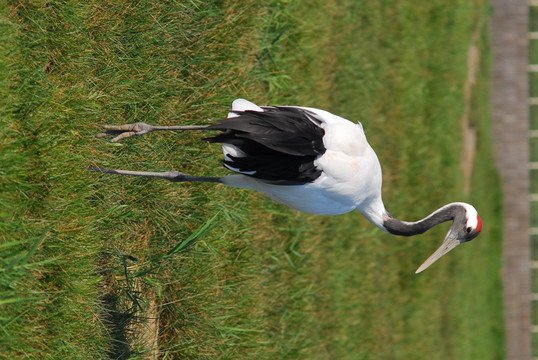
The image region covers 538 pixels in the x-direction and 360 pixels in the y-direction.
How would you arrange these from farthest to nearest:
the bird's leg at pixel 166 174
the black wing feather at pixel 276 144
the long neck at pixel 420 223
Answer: the long neck at pixel 420 223 → the bird's leg at pixel 166 174 → the black wing feather at pixel 276 144

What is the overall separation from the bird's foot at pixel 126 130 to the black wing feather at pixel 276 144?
677mm

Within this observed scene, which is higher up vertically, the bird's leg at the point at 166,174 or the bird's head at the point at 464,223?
the bird's leg at the point at 166,174

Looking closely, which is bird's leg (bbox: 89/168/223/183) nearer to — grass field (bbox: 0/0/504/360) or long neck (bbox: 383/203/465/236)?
grass field (bbox: 0/0/504/360)

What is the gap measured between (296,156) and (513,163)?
24.6 feet

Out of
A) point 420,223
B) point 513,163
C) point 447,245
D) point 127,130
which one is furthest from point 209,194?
point 513,163

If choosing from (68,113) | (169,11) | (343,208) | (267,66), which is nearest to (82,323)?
(68,113)

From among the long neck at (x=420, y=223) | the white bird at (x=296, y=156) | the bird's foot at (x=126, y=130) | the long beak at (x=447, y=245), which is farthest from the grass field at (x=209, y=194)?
the long beak at (x=447, y=245)

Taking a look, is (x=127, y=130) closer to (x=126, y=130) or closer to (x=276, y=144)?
(x=126, y=130)

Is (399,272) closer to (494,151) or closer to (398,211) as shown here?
(398,211)

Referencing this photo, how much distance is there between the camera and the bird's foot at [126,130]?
15.4ft

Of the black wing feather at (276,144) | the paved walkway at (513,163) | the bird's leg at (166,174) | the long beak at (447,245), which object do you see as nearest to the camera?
the black wing feather at (276,144)

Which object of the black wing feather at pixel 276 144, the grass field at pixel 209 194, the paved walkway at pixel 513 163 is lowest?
the paved walkway at pixel 513 163

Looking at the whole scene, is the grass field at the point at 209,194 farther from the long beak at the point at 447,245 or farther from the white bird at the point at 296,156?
the long beak at the point at 447,245

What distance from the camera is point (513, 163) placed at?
1064cm
